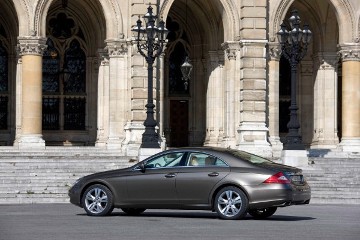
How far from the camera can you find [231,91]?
133 ft

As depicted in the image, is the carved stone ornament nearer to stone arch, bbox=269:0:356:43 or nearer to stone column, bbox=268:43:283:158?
stone arch, bbox=269:0:356:43

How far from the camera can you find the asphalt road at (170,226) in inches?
675

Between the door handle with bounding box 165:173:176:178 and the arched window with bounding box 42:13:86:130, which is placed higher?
the arched window with bounding box 42:13:86:130

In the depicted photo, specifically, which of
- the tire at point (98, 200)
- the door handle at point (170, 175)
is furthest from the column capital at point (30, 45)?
the door handle at point (170, 175)

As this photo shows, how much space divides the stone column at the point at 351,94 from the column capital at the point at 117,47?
8325 mm

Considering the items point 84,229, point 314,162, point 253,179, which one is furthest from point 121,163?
point 84,229

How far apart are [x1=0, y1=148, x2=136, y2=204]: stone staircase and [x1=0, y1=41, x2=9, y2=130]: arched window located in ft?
19.5

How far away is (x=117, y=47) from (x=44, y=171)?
29.1 feet

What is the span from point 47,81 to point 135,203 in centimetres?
2338

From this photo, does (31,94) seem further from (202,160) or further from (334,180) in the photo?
(202,160)

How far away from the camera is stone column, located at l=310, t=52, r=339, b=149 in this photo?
43.4 metres

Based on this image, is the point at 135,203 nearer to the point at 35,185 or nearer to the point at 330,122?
the point at 35,185

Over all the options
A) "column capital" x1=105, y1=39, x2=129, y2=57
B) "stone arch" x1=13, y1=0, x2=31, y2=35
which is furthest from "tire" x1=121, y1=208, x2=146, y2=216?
"column capital" x1=105, y1=39, x2=129, y2=57

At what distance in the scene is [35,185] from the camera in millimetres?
29953
